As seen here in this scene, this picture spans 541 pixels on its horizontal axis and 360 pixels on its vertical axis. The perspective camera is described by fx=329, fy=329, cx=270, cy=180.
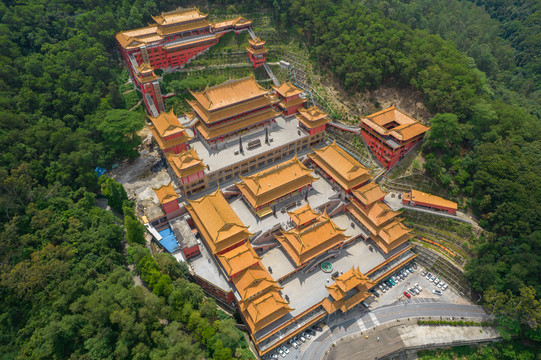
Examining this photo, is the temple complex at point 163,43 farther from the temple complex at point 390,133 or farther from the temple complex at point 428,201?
the temple complex at point 428,201

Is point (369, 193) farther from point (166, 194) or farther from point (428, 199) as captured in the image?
point (166, 194)

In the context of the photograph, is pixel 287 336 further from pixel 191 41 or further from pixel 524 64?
pixel 524 64

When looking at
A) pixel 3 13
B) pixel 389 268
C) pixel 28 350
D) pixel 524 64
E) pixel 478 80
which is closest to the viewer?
pixel 28 350

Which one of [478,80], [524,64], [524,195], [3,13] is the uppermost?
[3,13]

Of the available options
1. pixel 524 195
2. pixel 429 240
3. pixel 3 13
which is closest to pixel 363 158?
pixel 429 240

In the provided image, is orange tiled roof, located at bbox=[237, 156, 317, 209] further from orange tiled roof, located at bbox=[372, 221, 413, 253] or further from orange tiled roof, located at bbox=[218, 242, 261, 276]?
orange tiled roof, located at bbox=[372, 221, 413, 253]

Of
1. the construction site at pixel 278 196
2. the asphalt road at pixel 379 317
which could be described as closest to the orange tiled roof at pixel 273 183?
the construction site at pixel 278 196
